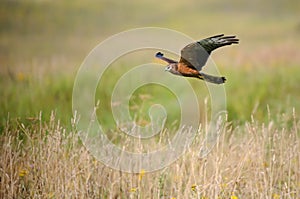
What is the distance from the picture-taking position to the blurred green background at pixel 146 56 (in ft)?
24.3

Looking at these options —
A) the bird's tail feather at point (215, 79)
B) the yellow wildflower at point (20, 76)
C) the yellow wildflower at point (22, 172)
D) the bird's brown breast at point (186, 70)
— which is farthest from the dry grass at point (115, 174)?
the yellow wildflower at point (20, 76)

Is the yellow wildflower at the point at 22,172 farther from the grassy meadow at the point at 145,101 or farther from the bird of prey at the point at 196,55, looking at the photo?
the bird of prey at the point at 196,55

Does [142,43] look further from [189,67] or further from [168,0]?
[168,0]

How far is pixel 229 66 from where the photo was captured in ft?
29.4

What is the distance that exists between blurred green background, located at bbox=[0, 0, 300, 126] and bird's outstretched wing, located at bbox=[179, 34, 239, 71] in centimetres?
322

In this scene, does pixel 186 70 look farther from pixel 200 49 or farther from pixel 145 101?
pixel 145 101

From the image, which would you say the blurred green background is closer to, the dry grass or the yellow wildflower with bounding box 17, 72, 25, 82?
the yellow wildflower with bounding box 17, 72, 25, 82

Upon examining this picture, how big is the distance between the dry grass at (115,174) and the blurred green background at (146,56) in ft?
7.39

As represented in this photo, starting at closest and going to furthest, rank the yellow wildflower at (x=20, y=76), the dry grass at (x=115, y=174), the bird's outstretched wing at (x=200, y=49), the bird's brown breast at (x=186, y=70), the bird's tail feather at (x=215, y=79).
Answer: the bird's tail feather at (x=215, y=79) < the bird's outstretched wing at (x=200, y=49) < the bird's brown breast at (x=186, y=70) < the dry grass at (x=115, y=174) < the yellow wildflower at (x=20, y=76)

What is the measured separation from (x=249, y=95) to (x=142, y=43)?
1.98 m

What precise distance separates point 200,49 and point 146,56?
6.83 meters

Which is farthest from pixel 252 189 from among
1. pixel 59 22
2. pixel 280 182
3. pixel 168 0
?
pixel 168 0

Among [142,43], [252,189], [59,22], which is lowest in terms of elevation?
[252,189]

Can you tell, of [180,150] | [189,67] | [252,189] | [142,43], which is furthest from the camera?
[142,43]
